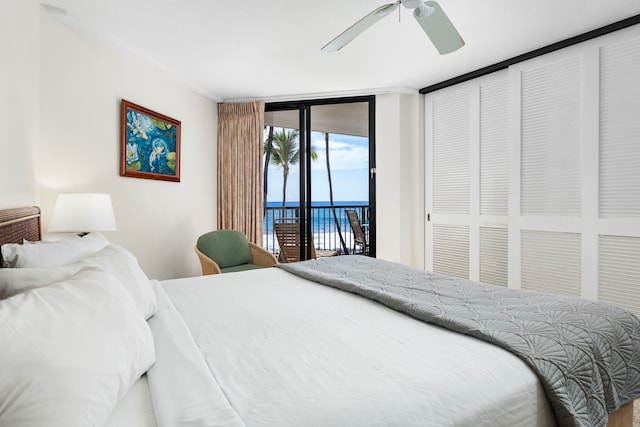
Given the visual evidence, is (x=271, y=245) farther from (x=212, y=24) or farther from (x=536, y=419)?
(x=536, y=419)

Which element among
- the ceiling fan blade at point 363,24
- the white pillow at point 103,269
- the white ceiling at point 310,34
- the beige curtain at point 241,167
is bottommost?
the white pillow at point 103,269

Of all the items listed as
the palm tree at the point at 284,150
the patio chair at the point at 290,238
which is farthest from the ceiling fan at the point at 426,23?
the patio chair at the point at 290,238

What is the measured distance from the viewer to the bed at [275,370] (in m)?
0.81

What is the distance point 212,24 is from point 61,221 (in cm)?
173

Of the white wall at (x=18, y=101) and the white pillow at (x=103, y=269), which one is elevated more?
the white wall at (x=18, y=101)

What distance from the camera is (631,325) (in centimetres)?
145

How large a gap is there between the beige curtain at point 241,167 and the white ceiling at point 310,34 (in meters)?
0.68

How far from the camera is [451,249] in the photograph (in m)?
4.23

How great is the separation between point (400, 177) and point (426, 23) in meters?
2.35

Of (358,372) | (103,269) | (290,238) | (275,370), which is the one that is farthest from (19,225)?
(290,238)

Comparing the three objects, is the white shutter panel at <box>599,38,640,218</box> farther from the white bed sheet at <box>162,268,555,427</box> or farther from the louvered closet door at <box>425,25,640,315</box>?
the white bed sheet at <box>162,268,555,427</box>

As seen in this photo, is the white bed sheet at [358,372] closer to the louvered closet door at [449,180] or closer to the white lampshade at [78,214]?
the white lampshade at [78,214]

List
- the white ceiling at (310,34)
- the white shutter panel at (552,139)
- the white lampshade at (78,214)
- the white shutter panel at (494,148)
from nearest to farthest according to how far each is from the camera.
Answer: the white lampshade at (78,214) < the white ceiling at (310,34) < the white shutter panel at (552,139) < the white shutter panel at (494,148)

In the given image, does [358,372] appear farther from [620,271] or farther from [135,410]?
[620,271]
